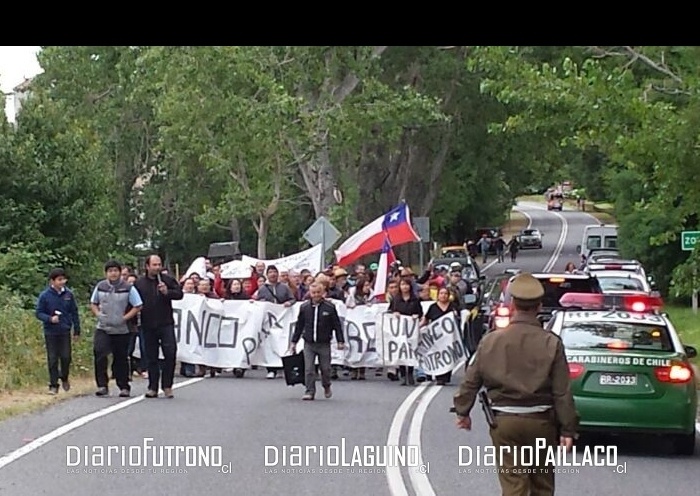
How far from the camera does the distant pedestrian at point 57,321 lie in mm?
18000

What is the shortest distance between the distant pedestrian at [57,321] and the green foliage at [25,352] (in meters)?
0.73

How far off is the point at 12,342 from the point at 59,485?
899 cm

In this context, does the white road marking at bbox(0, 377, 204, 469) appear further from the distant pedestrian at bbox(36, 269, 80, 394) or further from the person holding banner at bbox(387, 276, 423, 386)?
the person holding banner at bbox(387, 276, 423, 386)

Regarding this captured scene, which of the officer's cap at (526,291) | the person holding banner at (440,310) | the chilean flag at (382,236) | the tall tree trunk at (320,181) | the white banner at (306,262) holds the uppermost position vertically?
the tall tree trunk at (320,181)

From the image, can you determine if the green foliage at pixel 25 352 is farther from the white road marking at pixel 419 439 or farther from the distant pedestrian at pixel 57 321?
the white road marking at pixel 419 439

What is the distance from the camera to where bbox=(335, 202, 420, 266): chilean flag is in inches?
1123

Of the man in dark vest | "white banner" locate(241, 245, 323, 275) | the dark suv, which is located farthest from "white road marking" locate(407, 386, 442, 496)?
"white banner" locate(241, 245, 323, 275)

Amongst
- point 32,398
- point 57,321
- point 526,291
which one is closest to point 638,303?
point 57,321

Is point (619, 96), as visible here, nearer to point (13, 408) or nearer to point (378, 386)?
point (378, 386)

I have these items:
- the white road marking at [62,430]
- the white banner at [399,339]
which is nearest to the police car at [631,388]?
the white road marking at [62,430]

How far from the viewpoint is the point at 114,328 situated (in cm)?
1786

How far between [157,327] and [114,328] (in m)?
0.58

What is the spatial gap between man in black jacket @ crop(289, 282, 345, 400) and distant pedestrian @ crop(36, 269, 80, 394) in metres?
2.94

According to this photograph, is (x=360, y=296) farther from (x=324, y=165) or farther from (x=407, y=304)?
(x=324, y=165)
